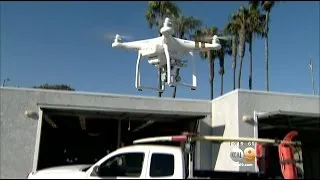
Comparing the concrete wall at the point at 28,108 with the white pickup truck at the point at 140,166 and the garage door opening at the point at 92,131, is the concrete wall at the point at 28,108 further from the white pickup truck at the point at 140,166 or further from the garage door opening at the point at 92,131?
the white pickup truck at the point at 140,166

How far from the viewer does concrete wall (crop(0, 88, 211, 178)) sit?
15.0 meters

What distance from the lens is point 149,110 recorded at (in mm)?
15750

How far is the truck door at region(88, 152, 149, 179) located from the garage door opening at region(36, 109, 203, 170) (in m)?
7.46

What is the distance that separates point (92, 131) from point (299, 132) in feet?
37.8

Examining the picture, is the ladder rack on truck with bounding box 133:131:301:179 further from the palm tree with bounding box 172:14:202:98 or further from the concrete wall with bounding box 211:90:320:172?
the palm tree with bounding box 172:14:202:98

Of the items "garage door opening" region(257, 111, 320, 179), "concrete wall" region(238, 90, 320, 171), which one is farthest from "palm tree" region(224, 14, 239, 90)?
"concrete wall" region(238, 90, 320, 171)

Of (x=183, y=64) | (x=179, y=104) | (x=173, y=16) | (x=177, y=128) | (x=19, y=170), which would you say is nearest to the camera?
(x=19, y=170)

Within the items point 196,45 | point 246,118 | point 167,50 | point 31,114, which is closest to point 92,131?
point 167,50

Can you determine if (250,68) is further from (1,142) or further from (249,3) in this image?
(1,142)

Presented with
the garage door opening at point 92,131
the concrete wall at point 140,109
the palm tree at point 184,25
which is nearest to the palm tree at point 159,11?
the palm tree at point 184,25

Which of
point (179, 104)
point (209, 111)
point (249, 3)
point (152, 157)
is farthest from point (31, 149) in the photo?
point (249, 3)

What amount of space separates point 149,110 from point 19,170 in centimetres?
465

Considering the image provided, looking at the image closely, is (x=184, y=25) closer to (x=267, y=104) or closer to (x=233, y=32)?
(x=233, y=32)

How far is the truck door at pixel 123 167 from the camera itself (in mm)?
8375
